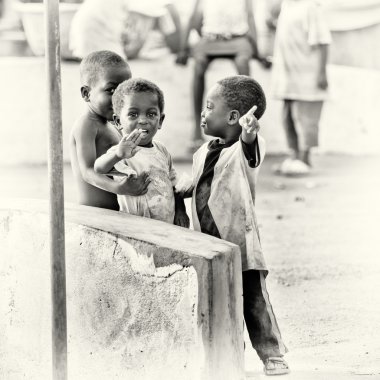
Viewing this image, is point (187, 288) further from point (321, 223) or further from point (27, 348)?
→ point (321, 223)

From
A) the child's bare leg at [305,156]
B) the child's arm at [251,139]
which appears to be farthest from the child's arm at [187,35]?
the child's arm at [251,139]

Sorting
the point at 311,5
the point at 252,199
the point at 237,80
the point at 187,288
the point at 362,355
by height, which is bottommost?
the point at 362,355

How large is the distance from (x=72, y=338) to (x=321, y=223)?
4.05 m

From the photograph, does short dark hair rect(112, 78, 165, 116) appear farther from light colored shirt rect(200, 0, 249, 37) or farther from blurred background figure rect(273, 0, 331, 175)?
light colored shirt rect(200, 0, 249, 37)

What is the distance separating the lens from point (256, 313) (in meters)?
3.54

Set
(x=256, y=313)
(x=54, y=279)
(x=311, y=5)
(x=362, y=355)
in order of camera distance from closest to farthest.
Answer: (x=54, y=279), (x=256, y=313), (x=362, y=355), (x=311, y=5)

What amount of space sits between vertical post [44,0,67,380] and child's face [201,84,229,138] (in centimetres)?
86

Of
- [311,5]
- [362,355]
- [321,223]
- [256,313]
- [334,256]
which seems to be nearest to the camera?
[256,313]

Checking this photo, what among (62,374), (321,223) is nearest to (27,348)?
(62,374)

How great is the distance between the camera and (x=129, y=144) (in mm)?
3166

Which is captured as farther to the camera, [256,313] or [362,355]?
[362,355]

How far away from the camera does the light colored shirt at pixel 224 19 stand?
988cm

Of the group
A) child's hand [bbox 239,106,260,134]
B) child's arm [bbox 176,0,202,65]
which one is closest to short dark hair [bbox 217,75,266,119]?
child's hand [bbox 239,106,260,134]

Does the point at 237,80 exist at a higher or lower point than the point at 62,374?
higher
